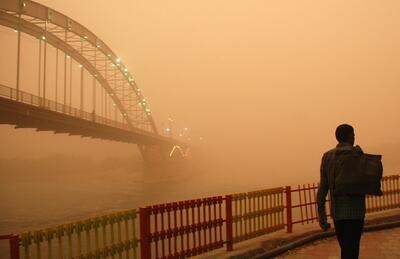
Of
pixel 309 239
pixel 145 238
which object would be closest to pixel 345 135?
pixel 145 238

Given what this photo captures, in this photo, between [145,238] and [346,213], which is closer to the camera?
[346,213]

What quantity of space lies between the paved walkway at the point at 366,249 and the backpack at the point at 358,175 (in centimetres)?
372

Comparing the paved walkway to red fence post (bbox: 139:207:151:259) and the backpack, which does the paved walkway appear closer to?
red fence post (bbox: 139:207:151:259)

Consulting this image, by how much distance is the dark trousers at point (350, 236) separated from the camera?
4.58 m

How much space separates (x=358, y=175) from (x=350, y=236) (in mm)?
632

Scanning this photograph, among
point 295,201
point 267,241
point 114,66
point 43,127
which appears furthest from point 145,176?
point 267,241

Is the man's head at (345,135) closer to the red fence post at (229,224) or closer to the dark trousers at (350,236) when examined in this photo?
the dark trousers at (350,236)

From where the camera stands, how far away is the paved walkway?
791 cm

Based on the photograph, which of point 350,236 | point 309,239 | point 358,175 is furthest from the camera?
point 309,239

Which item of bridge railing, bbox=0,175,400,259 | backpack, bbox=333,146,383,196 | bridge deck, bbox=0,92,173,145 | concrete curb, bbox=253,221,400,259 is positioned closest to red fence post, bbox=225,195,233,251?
bridge railing, bbox=0,175,400,259

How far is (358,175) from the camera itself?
447cm

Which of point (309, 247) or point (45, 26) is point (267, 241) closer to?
point (309, 247)

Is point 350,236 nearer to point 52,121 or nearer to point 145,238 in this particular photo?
point 145,238

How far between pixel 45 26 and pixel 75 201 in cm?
2031
